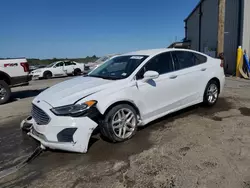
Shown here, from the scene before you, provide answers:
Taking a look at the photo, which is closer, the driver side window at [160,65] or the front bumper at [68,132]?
the front bumper at [68,132]

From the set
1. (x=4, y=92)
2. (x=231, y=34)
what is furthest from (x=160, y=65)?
(x=231, y=34)

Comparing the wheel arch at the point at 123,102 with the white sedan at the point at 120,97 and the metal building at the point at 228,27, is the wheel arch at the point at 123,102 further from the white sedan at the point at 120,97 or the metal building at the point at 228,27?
the metal building at the point at 228,27

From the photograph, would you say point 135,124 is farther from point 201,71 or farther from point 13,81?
point 13,81

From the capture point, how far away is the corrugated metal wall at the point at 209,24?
1692cm

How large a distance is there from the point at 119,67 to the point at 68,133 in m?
1.97

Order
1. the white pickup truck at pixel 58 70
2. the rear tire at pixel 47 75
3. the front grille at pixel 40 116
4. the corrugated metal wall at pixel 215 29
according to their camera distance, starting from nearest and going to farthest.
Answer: the front grille at pixel 40 116 → the corrugated metal wall at pixel 215 29 → the white pickup truck at pixel 58 70 → the rear tire at pixel 47 75

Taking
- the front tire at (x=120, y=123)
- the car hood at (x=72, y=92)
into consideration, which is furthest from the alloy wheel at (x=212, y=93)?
the car hood at (x=72, y=92)

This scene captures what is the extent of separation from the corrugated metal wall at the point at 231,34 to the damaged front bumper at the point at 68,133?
13.1 meters

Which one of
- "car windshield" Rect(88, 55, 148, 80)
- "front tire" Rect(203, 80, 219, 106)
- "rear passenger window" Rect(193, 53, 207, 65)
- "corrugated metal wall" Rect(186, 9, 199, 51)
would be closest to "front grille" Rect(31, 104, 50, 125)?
"car windshield" Rect(88, 55, 148, 80)

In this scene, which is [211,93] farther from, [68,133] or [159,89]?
[68,133]

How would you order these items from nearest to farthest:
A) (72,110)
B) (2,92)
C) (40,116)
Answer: (72,110)
(40,116)
(2,92)

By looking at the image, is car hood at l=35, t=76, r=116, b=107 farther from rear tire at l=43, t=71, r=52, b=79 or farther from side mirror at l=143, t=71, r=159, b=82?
rear tire at l=43, t=71, r=52, b=79

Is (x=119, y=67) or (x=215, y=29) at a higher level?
(x=215, y=29)

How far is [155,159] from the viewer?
11.1 feet
